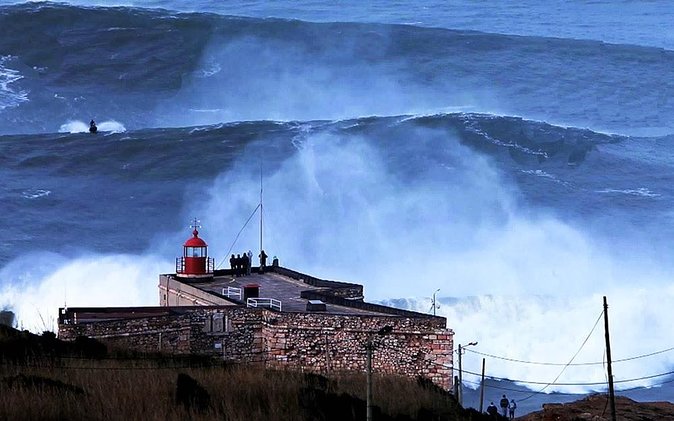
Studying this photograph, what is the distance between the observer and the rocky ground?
2933 centimetres

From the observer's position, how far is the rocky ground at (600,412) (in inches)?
1155

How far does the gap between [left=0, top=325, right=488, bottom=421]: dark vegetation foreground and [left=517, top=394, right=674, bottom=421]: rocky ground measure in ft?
11.8

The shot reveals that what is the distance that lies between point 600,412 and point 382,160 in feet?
148

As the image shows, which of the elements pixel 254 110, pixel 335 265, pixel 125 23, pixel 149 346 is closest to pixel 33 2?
pixel 125 23

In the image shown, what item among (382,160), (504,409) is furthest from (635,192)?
(504,409)

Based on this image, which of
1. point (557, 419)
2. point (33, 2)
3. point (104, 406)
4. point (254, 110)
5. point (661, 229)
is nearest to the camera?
point (104, 406)

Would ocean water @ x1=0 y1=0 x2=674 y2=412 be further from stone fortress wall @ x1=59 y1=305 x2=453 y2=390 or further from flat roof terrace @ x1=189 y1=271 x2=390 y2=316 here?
stone fortress wall @ x1=59 y1=305 x2=453 y2=390

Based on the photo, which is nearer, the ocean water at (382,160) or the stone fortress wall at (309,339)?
the stone fortress wall at (309,339)

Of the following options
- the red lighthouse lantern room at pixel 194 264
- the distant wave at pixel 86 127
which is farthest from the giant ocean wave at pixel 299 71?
the red lighthouse lantern room at pixel 194 264

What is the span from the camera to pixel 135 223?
214 feet

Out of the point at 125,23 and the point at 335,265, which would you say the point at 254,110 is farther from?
the point at 335,265

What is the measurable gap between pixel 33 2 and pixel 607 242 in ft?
133

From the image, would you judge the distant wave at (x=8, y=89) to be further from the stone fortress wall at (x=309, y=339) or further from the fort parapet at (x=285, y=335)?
the stone fortress wall at (x=309, y=339)

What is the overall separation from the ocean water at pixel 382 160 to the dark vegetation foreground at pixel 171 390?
14.1 m
